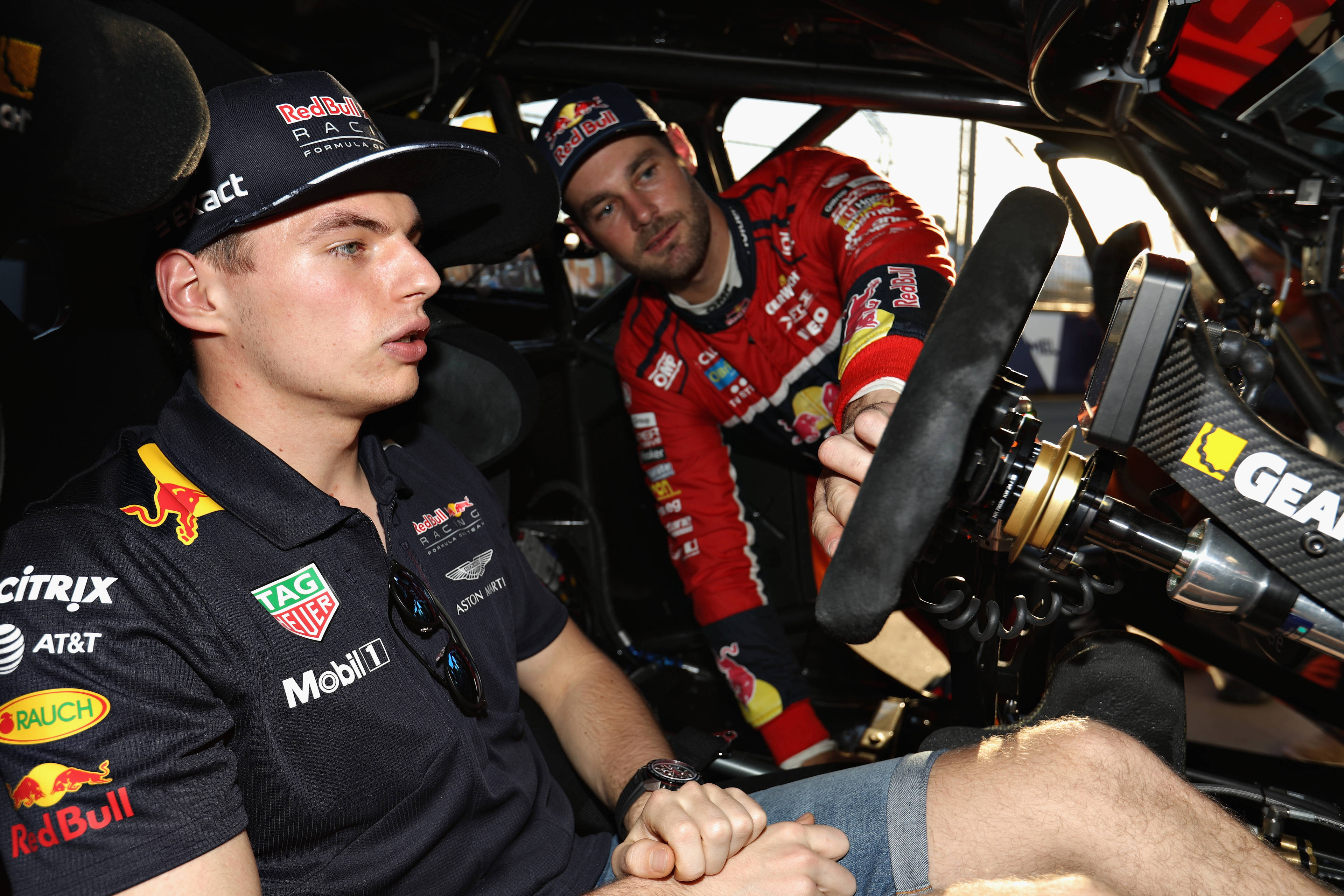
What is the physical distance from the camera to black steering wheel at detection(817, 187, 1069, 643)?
1.83 feet

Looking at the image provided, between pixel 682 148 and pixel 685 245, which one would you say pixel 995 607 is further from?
pixel 682 148

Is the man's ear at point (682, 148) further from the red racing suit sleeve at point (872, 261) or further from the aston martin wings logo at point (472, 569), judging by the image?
the aston martin wings logo at point (472, 569)

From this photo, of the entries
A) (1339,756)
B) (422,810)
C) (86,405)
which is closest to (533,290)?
(86,405)

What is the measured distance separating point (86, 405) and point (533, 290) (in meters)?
1.53

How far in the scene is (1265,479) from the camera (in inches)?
26.0

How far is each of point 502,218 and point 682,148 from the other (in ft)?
2.87

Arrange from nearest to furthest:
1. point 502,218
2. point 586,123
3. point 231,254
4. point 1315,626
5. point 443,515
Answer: point 1315,626 → point 231,254 → point 443,515 → point 502,218 → point 586,123

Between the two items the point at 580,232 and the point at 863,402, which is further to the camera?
the point at 580,232

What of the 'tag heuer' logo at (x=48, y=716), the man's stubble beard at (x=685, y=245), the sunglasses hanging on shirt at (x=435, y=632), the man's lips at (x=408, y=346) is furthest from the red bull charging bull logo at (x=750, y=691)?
the 'tag heuer' logo at (x=48, y=716)

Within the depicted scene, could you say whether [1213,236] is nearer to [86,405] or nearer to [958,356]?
[958,356]

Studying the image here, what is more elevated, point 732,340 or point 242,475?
point 732,340

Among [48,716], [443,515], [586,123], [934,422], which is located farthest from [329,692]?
[586,123]

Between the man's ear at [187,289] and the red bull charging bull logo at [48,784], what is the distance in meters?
0.54

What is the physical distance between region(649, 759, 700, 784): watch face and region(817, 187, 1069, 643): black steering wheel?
623 millimetres
